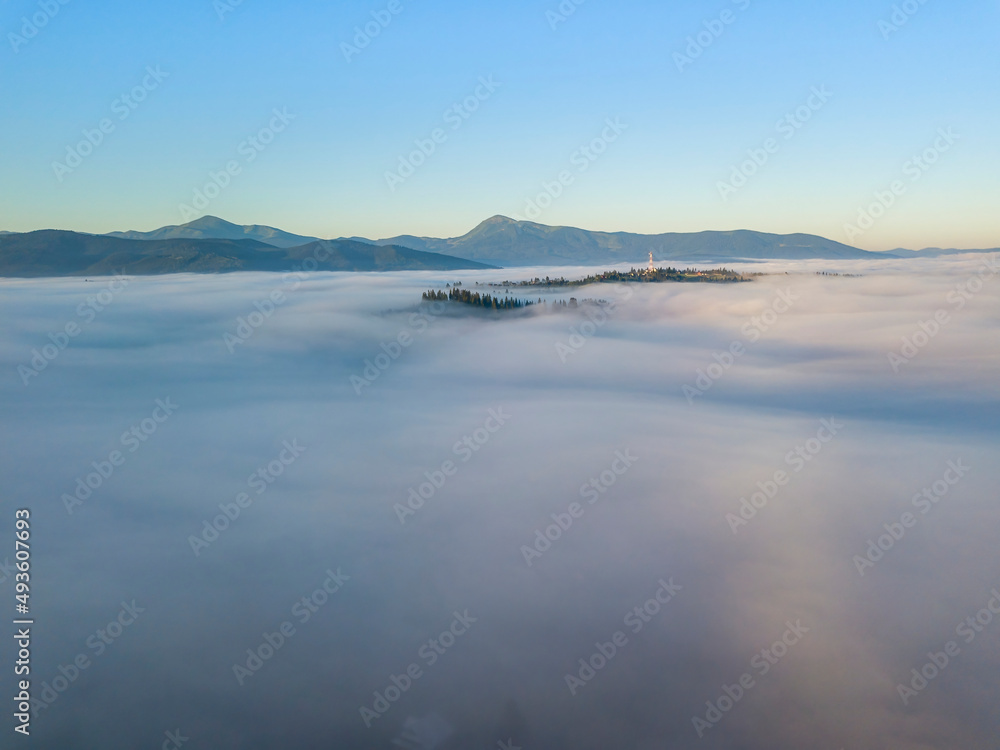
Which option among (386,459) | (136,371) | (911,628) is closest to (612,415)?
(386,459)

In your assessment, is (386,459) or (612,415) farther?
(612,415)

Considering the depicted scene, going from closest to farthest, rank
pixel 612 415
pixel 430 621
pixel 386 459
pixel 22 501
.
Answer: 1. pixel 430 621
2. pixel 22 501
3. pixel 386 459
4. pixel 612 415

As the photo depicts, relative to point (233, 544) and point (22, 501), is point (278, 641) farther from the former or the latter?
point (22, 501)

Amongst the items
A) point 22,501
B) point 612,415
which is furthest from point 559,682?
point 612,415

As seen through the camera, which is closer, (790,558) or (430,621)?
(430,621)

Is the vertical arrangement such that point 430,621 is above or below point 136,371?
below

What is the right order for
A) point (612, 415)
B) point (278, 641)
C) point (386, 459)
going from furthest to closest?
point (612, 415)
point (386, 459)
point (278, 641)

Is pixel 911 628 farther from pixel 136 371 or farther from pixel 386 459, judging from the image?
pixel 136 371

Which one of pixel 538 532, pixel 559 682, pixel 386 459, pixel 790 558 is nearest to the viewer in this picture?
pixel 559 682

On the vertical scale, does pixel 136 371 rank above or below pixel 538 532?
above
